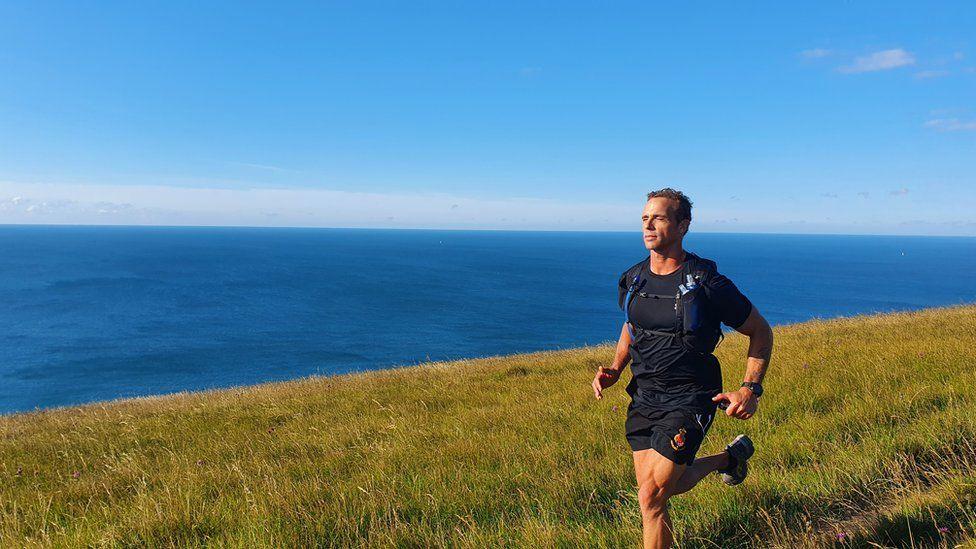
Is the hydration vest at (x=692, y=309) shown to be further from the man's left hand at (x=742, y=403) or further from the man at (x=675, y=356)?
the man's left hand at (x=742, y=403)

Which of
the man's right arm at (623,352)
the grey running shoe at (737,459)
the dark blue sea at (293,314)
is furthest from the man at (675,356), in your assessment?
the dark blue sea at (293,314)

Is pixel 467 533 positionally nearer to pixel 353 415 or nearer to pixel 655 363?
pixel 655 363

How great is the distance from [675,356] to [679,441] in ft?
1.63

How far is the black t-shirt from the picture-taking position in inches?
117

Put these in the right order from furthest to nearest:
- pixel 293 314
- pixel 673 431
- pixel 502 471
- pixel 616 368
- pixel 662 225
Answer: pixel 293 314 → pixel 502 471 → pixel 616 368 → pixel 662 225 → pixel 673 431

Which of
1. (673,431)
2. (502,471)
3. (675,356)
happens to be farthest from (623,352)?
(502,471)

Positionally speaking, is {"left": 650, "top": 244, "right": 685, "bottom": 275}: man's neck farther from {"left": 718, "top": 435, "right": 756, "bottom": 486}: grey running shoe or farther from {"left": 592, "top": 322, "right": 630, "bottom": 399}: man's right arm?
{"left": 718, "top": 435, "right": 756, "bottom": 486}: grey running shoe

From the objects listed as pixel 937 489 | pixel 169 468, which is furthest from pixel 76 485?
pixel 937 489

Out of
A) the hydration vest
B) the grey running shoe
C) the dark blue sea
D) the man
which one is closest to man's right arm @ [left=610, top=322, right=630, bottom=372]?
the man

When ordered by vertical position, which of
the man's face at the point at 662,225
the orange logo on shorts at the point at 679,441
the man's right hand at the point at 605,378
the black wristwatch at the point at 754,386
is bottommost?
the orange logo on shorts at the point at 679,441

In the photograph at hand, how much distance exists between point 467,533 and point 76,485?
468 cm

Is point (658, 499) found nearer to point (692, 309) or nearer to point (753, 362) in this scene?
point (753, 362)

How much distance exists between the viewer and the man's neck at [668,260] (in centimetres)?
318

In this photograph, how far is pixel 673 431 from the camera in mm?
3012
